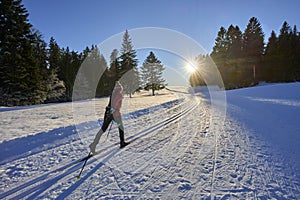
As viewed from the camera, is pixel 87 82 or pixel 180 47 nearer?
pixel 180 47

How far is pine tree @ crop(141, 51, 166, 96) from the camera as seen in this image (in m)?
7.06

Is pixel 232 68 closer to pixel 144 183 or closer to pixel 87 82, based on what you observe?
Result: pixel 87 82

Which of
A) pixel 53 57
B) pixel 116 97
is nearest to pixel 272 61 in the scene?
pixel 116 97

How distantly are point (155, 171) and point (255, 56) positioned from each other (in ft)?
157

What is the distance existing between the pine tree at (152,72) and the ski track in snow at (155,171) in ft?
11.7

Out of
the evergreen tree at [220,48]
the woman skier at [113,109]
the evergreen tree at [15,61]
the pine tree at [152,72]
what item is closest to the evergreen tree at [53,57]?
the evergreen tree at [15,61]

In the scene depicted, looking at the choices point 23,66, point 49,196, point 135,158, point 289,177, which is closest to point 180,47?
point 135,158

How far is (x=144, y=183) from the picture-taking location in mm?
2820

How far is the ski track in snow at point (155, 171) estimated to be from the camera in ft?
8.39

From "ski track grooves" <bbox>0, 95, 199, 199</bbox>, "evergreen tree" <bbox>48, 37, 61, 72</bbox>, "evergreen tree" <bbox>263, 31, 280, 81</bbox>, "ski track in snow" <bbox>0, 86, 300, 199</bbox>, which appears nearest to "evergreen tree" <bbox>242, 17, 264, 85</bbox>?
"evergreen tree" <bbox>263, 31, 280, 81</bbox>

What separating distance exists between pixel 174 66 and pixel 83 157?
4746mm

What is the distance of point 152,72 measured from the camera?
8.84 m

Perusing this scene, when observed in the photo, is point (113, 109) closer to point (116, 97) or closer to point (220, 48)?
point (116, 97)

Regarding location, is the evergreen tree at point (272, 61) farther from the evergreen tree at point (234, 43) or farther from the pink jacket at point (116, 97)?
the pink jacket at point (116, 97)
